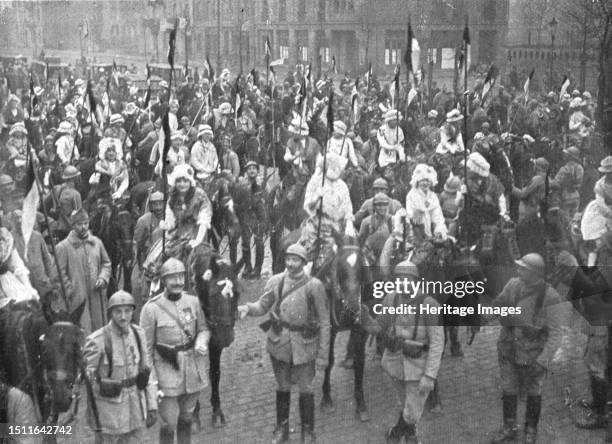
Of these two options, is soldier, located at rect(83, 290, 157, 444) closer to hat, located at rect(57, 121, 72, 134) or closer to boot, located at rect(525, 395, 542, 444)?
boot, located at rect(525, 395, 542, 444)

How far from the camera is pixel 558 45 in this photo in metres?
17.1

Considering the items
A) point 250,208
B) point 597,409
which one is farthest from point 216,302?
point 250,208

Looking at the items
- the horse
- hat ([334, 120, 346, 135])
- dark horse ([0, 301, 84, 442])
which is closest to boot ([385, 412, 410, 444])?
dark horse ([0, 301, 84, 442])

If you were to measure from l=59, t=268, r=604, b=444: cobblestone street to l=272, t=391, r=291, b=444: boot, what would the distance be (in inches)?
4.1

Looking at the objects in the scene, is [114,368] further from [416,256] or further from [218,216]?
[218,216]

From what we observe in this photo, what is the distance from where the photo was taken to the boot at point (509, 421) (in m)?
6.72

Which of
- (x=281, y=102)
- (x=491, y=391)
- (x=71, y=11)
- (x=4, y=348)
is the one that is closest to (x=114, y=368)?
(x=4, y=348)

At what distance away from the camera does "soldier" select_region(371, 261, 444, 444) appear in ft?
20.6

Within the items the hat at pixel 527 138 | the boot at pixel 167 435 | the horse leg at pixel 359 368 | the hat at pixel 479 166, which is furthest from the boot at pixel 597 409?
the hat at pixel 527 138

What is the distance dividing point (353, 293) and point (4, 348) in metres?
3.05

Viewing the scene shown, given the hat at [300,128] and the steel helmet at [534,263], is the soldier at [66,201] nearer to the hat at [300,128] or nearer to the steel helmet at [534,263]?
the hat at [300,128]

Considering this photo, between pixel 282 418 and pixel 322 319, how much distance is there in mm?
1027

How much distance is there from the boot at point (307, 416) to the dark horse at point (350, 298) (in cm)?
63

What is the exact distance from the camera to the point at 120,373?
5582 millimetres
